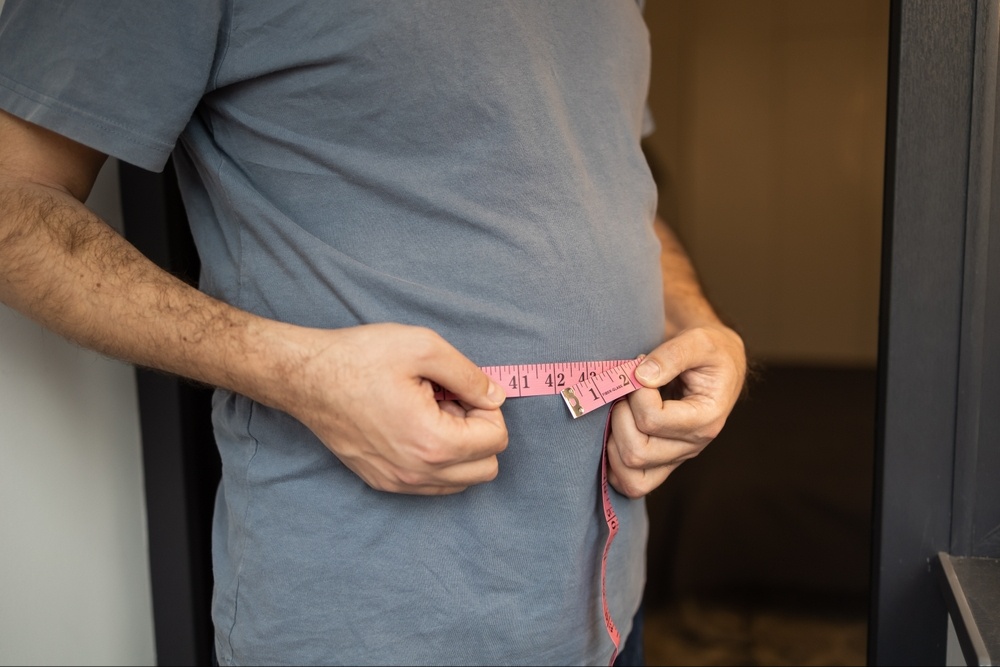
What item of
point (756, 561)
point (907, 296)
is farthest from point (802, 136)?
point (907, 296)

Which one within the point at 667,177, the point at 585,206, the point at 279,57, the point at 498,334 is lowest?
the point at 667,177

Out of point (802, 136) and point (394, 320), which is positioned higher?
point (394, 320)

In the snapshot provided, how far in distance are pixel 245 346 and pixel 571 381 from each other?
0.40 metres

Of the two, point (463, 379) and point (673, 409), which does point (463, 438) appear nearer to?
point (463, 379)

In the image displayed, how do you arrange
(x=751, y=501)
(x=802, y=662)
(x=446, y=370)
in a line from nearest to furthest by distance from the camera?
(x=446, y=370) → (x=802, y=662) → (x=751, y=501)

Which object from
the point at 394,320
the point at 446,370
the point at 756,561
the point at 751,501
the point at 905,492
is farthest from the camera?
the point at 751,501

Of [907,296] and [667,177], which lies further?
[667,177]

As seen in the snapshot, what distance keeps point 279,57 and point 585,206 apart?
0.42m

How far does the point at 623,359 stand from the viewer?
1171 millimetres

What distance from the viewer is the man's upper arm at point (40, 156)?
0.99 m

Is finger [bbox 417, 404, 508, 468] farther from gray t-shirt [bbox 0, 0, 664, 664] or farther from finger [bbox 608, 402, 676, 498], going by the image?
finger [bbox 608, 402, 676, 498]

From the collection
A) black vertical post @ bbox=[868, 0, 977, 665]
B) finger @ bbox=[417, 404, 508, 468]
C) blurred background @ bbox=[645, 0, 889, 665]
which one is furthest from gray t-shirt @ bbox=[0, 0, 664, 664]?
blurred background @ bbox=[645, 0, 889, 665]

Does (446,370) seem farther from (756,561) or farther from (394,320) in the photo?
(756,561)

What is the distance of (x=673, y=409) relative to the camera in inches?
43.9
